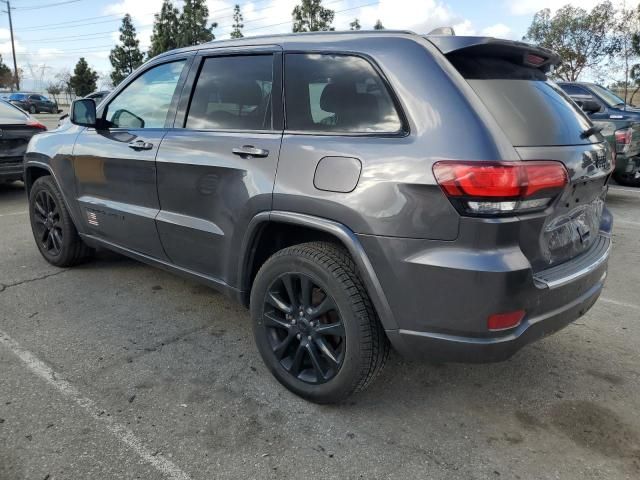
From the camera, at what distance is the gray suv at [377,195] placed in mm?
2102

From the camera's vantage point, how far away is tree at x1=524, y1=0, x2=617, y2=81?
3003cm

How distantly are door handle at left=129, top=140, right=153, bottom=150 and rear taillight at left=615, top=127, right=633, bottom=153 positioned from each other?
25.8 ft

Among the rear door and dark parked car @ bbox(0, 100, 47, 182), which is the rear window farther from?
dark parked car @ bbox(0, 100, 47, 182)

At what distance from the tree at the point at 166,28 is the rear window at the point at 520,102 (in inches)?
1916

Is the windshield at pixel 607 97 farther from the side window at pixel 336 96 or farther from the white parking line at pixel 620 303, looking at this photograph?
the side window at pixel 336 96

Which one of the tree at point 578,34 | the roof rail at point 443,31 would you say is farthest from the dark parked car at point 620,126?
the tree at point 578,34

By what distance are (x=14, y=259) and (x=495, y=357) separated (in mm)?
4578

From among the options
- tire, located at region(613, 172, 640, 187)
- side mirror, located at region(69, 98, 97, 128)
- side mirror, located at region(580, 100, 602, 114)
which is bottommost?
tire, located at region(613, 172, 640, 187)

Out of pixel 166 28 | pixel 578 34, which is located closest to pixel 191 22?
pixel 166 28

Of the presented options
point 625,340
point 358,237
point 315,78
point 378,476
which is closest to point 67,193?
point 315,78

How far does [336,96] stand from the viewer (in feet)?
8.37

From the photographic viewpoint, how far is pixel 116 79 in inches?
2089

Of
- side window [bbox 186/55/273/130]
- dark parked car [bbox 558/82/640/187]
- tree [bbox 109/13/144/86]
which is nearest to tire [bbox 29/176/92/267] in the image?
side window [bbox 186/55/273/130]

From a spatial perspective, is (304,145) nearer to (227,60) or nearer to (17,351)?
(227,60)
